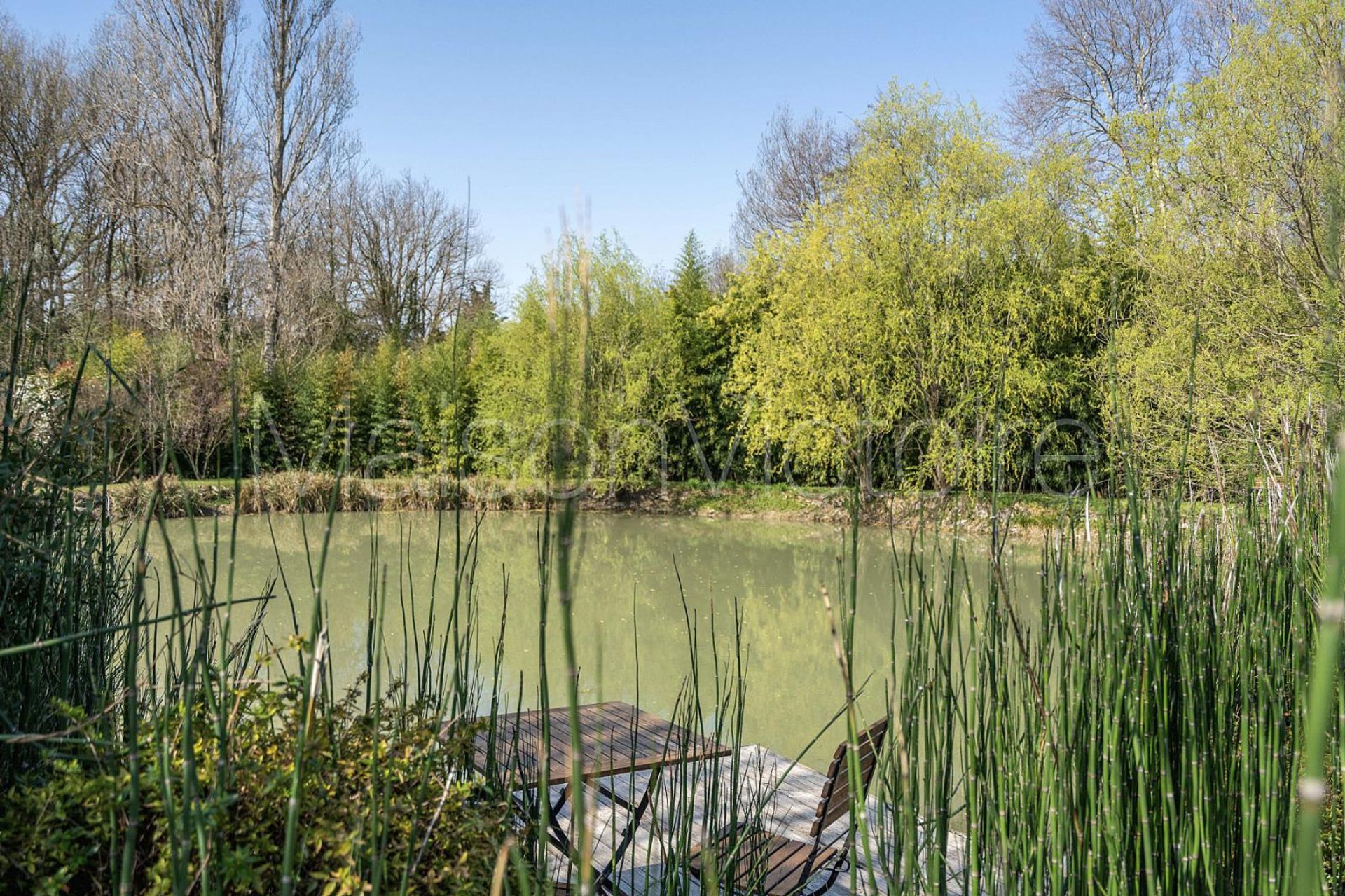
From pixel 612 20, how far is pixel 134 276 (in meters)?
9.31

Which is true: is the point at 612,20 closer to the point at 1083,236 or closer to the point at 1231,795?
the point at 1083,236

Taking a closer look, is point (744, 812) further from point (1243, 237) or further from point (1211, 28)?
point (1211, 28)

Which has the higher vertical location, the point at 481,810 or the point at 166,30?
the point at 166,30

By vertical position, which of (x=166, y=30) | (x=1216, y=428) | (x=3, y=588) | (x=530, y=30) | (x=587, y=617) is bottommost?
(x=587, y=617)

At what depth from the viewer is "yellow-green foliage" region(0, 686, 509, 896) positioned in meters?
1.13

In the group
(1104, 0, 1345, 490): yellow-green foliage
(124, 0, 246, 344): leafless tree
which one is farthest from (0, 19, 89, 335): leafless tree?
(1104, 0, 1345, 490): yellow-green foliage

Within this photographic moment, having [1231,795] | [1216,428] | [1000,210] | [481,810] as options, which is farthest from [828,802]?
[1000,210]

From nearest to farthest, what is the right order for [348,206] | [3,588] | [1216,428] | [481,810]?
[481,810] < [3,588] < [1216,428] < [348,206]

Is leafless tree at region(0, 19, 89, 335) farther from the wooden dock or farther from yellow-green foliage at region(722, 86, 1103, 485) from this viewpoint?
the wooden dock

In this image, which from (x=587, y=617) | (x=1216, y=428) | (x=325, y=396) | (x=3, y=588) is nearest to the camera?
(x=3, y=588)

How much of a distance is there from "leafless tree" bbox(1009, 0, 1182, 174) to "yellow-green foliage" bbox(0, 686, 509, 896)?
15323 millimetres

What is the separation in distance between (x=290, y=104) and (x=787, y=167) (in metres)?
10.7

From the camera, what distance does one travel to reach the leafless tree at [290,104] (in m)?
16.5

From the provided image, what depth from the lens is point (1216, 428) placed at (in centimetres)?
859
